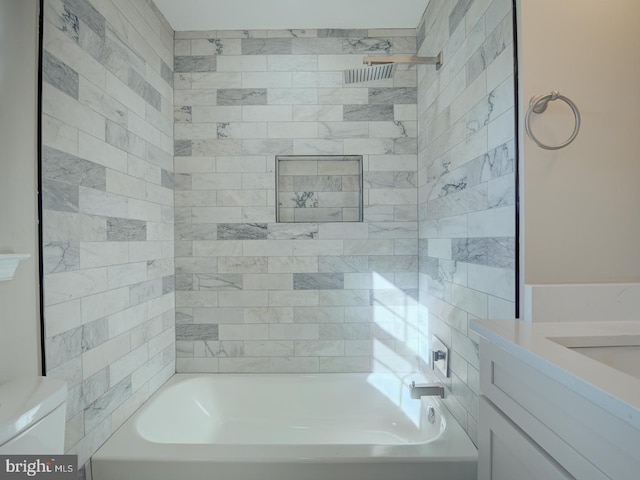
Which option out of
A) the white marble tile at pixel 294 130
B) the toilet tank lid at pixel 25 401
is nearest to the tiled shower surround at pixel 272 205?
the white marble tile at pixel 294 130

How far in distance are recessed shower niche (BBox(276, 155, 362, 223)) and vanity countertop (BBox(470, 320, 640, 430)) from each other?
142 cm

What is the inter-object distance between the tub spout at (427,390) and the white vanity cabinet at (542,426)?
0.76 m

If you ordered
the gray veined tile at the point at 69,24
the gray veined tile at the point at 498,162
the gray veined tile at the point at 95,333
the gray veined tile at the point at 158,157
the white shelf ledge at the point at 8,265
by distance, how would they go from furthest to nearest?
the gray veined tile at the point at 158,157
the gray veined tile at the point at 95,333
the gray veined tile at the point at 69,24
the gray veined tile at the point at 498,162
the white shelf ledge at the point at 8,265

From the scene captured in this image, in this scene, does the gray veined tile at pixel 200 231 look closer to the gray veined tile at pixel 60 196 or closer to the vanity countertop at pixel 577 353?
the gray veined tile at pixel 60 196

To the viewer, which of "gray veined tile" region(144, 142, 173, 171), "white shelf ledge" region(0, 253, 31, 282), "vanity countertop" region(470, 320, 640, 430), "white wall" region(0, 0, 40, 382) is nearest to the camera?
"vanity countertop" region(470, 320, 640, 430)

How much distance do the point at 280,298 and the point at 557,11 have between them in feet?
6.46

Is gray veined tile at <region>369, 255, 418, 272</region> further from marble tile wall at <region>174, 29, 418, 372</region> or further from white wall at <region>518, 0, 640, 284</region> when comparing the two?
white wall at <region>518, 0, 640, 284</region>

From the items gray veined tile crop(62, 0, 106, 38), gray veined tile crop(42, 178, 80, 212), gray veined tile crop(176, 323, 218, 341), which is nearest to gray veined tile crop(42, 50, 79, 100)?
gray veined tile crop(62, 0, 106, 38)

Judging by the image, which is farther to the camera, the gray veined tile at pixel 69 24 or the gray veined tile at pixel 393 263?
the gray veined tile at pixel 393 263

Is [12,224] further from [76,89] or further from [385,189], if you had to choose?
[385,189]

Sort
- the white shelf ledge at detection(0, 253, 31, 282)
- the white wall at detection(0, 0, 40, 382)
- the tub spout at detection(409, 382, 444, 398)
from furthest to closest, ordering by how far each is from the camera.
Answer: the tub spout at detection(409, 382, 444, 398) → the white wall at detection(0, 0, 40, 382) → the white shelf ledge at detection(0, 253, 31, 282)

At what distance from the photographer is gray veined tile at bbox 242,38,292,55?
89.7 inches

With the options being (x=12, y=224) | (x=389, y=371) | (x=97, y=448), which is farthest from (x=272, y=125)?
(x=97, y=448)

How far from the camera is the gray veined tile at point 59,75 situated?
124cm
